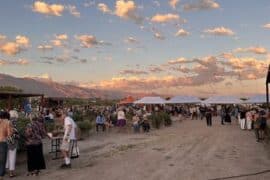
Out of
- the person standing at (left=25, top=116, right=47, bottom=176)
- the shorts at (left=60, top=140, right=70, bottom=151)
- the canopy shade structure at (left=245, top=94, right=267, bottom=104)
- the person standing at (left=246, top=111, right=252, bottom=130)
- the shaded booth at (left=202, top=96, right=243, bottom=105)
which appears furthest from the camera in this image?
the shaded booth at (left=202, top=96, right=243, bottom=105)

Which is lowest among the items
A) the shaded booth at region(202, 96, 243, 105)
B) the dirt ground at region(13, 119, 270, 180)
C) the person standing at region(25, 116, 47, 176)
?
the dirt ground at region(13, 119, 270, 180)

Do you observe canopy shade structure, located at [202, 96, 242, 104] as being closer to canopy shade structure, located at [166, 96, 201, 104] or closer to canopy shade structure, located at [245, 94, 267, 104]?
canopy shade structure, located at [245, 94, 267, 104]

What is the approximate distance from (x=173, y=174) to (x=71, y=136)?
2.91m

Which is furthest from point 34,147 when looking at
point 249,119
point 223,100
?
point 223,100

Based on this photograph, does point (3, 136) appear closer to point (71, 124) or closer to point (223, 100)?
point (71, 124)

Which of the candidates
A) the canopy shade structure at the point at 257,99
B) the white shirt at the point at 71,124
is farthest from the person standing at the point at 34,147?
the canopy shade structure at the point at 257,99

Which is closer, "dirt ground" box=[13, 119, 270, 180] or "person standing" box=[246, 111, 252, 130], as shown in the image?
"dirt ground" box=[13, 119, 270, 180]

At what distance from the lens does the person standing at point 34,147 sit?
10.3 meters


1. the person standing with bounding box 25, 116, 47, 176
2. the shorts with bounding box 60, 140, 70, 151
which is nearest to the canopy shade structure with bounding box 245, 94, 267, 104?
the shorts with bounding box 60, 140, 70, 151

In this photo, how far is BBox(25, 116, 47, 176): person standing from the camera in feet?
33.8

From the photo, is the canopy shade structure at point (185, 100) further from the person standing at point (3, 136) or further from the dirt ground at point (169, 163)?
the person standing at point (3, 136)

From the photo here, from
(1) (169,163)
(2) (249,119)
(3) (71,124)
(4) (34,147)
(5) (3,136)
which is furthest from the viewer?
(2) (249,119)

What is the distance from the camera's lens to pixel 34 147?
10.4m

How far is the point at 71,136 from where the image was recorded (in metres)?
11.1
